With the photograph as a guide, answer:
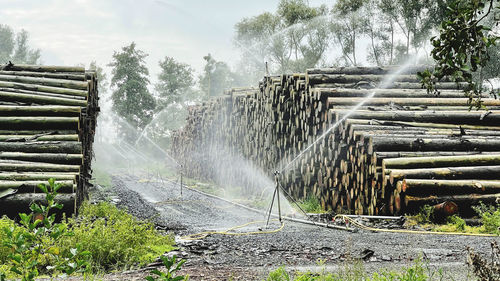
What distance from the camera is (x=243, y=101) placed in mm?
20328

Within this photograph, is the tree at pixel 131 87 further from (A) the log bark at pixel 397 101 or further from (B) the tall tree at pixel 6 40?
(A) the log bark at pixel 397 101

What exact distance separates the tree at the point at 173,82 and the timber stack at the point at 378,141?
50.6 metres

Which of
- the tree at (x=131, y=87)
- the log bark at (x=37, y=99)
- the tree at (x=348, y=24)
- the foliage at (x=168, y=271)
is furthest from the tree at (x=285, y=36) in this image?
the foliage at (x=168, y=271)

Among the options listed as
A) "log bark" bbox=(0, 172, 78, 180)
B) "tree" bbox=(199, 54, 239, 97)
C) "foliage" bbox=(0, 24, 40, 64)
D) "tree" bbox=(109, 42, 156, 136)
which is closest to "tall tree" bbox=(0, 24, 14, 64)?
"foliage" bbox=(0, 24, 40, 64)

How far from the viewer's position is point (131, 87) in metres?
58.0

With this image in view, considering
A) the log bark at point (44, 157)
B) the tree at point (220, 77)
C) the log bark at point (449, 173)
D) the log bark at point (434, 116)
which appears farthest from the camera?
the tree at point (220, 77)

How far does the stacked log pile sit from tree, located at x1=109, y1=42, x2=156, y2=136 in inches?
1793

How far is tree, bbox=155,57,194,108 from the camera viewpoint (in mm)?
66125

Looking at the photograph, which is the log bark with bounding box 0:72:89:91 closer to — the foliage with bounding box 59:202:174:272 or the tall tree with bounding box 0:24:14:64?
the foliage with bounding box 59:202:174:272

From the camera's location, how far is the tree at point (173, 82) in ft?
217

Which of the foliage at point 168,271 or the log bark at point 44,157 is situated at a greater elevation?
the foliage at point 168,271

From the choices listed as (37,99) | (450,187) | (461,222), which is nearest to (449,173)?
(450,187)

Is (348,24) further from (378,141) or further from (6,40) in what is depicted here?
(6,40)

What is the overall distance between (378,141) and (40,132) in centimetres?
756
